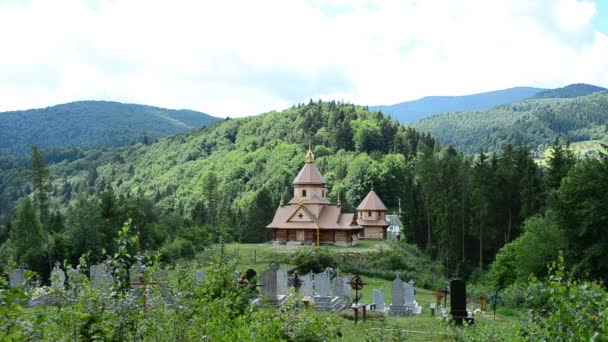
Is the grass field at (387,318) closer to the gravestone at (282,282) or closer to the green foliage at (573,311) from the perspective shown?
the gravestone at (282,282)

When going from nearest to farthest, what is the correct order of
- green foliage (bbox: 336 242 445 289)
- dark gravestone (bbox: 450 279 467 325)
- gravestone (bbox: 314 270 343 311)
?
dark gravestone (bbox: 450 279 467 325)
gravestone (bbox: 314 270 343 311)
green foliage (bbox: 336 242 445 289)

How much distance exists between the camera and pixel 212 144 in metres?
142

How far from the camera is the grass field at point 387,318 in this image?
567 inches

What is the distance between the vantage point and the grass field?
1440cm

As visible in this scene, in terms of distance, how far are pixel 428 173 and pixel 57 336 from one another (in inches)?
1792

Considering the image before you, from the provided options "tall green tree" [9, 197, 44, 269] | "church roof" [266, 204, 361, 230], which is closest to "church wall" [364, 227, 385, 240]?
"church roof" [266, 204, 361, 230]

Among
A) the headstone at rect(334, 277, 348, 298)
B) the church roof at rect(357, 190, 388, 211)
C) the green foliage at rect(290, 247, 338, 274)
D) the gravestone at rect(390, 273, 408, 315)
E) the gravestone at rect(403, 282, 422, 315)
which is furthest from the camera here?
the church roof at rect(357, 190, 388, 211)

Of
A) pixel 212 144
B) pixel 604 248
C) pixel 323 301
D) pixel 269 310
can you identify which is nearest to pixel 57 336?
pixel 269 310

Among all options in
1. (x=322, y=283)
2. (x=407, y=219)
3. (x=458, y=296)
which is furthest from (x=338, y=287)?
(x=407, y=219)

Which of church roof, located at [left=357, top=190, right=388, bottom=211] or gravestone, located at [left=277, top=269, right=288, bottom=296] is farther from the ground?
church roof, located at [left=357, top=190, right=388, bottom=211]

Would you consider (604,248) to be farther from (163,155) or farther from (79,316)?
(163,155)

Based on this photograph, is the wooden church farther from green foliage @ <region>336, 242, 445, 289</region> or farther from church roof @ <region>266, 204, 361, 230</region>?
green foliage @ <region>336, 242, 445, 289</region>

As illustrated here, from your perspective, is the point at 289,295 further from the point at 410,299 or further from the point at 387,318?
the point at 410,299

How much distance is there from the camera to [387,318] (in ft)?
65.4
